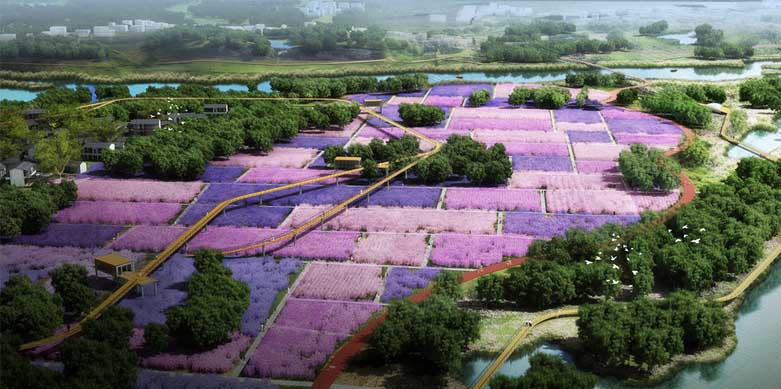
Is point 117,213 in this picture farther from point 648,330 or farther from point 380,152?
point 648,330

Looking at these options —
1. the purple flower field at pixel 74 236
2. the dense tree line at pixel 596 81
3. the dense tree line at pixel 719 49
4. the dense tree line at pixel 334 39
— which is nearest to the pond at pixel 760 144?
the dense tree line at pixel 596 81

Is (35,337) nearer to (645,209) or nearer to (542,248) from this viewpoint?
(542,248)

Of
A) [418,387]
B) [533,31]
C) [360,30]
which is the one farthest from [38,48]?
[418,387]

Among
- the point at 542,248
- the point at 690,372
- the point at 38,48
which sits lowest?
the point at 690,372

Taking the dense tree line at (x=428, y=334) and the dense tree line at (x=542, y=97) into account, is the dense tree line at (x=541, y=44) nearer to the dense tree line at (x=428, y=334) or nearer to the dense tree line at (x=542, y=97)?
the dense tree line at (x=542, y=97)

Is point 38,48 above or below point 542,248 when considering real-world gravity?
above

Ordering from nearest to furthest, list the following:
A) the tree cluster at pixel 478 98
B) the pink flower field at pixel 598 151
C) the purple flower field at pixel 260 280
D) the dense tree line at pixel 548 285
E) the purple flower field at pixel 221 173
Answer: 1. the purple flower field at pixel 260 280
2. the dense tree line at pixel 548 285
3. the purple flower field at pixel 221 173
4. the pink flower field at pixel 598 151
5. the tree cluster at pixel 478 98

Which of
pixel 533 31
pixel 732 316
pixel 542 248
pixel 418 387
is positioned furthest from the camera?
pixel 533 31

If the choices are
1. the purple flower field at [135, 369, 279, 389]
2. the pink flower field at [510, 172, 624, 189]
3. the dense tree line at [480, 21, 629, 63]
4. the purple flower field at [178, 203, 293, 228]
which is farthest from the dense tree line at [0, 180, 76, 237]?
the dense tree line at [480, 21, 629, 63]
